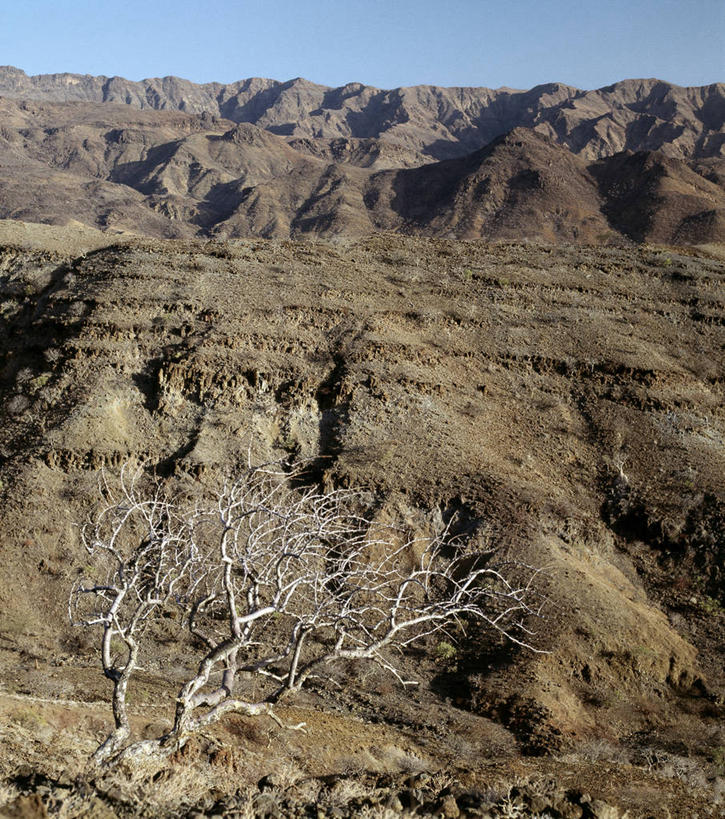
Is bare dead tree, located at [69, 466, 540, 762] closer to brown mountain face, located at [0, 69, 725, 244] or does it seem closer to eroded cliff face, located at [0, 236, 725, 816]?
eroded cliff face, located at [0, 236, 725, 816]

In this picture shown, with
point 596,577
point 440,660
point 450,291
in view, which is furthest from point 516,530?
point 450,291

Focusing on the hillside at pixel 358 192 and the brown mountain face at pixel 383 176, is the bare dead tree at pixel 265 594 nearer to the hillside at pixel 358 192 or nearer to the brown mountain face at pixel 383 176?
the hillside at pixel 358 192

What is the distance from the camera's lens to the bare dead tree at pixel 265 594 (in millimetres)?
6941

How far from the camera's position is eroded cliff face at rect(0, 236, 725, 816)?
42.9 feet

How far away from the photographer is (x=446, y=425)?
59.5 ft

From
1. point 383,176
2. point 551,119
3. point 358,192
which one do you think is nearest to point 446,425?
point 358,192

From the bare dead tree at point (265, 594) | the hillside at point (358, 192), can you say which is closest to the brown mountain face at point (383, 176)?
the hillside at point (358, 192)

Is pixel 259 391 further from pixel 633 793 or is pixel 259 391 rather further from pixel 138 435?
pixel 633 793

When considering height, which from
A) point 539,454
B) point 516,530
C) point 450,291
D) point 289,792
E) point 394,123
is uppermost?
point 394,123

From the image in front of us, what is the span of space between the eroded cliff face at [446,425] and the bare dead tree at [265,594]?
3.00ft

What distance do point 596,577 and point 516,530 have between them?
2.10m

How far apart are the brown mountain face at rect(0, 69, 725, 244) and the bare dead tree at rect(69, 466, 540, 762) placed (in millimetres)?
66693

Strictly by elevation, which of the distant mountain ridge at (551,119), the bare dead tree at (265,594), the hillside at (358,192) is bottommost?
the bare dead tree at (265,594)

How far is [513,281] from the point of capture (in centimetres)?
2530
